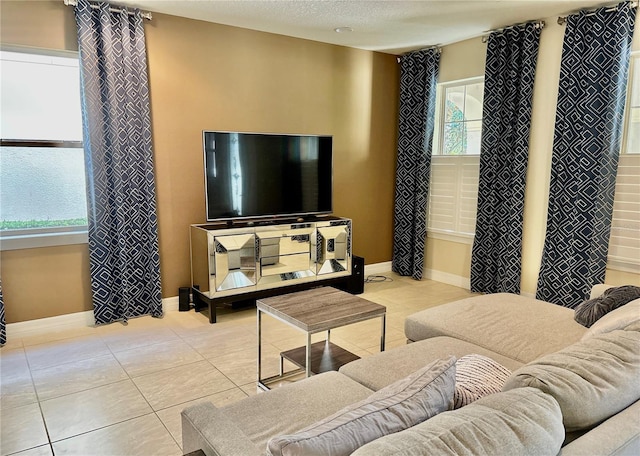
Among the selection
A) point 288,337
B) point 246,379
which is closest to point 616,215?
point 288,337

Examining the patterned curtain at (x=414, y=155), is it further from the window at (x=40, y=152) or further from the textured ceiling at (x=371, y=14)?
the window at (x=40, y=152)

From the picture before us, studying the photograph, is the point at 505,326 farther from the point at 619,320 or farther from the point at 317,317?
the point at 317,317

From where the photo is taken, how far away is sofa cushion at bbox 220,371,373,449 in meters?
1.51

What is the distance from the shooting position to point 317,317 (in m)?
2.46

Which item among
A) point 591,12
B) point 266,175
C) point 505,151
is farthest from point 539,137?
point 266,175

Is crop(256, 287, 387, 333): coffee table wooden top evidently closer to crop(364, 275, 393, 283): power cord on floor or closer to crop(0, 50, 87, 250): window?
crop(0, 50, 87, 250): window

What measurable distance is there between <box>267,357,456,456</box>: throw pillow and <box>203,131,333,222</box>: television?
9.98ft

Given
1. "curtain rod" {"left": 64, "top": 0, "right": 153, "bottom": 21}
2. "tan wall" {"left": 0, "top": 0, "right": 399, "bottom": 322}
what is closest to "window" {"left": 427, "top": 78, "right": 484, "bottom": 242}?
"tan wall" {"left": 0, "top": 0, "right": 399, "bottom": 322}

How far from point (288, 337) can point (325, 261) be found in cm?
113

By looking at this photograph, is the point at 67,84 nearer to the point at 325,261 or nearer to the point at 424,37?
the point at 325,261

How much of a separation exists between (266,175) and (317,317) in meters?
2.10

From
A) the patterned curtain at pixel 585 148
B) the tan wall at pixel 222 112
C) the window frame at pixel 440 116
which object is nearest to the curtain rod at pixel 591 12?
the patterned curtain at pixel 585 148

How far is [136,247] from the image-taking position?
385 cm

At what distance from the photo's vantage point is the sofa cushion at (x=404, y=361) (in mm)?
1919
